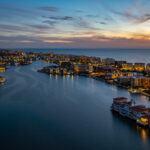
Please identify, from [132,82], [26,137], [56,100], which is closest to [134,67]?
[132,82]

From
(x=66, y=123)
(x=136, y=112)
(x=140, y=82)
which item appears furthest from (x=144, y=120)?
(x=140, y=82)

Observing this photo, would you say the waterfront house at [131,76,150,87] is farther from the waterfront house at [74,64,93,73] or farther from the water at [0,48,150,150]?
the waterfront house at [74,64,93,73]

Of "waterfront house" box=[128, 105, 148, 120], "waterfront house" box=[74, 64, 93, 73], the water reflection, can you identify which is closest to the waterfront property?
"waterfront house" box=[128, 105, 148, 120]

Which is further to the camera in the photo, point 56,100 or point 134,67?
point 134,67

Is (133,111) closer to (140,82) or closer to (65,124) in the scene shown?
(65,124)

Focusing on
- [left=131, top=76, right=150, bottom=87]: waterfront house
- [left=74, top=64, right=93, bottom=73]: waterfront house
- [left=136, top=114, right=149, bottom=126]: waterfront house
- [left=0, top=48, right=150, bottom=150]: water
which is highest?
[left=74, top=64, right=93, bottom=73]: waterfront house

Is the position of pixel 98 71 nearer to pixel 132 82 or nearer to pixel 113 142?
pixel 132 82

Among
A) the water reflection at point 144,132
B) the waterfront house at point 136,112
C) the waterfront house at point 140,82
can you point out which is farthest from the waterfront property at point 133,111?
the waterfront house at point 140,82

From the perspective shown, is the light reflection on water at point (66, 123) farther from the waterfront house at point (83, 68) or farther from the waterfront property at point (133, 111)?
the waterfront house at point (83, 68)
